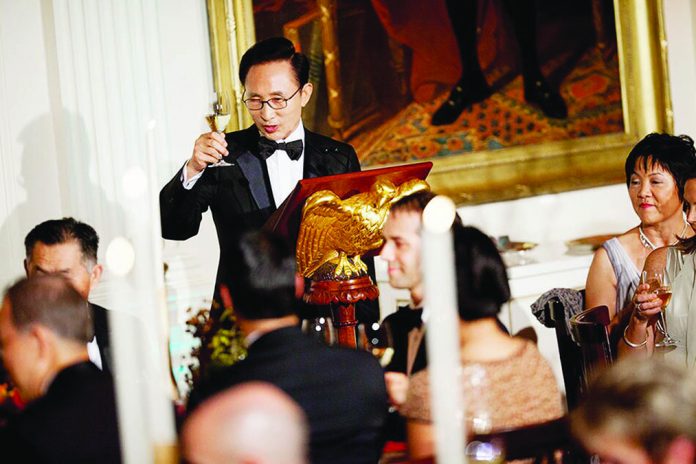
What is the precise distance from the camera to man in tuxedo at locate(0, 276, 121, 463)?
2.38 metres

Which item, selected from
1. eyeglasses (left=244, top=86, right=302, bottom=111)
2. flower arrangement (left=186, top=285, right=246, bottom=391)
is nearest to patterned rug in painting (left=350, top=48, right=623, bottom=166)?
eyeglasses (left=244, top=86, right=302, bottom=111)

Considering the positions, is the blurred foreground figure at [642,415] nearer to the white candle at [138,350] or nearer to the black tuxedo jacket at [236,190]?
the white candle at [138,350]

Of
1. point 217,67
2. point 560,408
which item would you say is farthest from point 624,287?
point 217,67

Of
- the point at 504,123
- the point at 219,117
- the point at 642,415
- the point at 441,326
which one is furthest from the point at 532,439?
the point at 504,123

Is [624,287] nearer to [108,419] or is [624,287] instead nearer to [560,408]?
[560,408]

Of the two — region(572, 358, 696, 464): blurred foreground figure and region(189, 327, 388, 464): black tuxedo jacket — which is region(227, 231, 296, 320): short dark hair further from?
region(572, 358, 696, 464): blurred foreground figure

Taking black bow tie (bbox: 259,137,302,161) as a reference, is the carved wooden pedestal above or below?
below

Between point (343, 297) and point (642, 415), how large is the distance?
1760 millimetres

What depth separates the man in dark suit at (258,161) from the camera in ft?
14.0

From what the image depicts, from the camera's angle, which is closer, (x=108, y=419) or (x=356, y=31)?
(x=108, y=419)

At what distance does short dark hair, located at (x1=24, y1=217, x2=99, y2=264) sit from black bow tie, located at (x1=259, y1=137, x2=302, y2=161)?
30.5 inches

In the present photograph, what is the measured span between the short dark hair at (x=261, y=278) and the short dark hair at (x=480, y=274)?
1.50 feet

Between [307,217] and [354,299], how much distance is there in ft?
1.09

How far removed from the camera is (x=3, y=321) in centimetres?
267
